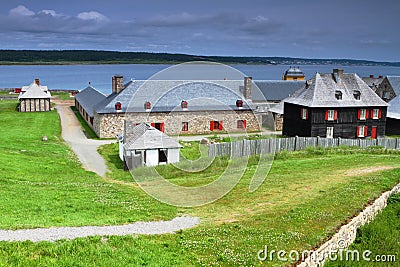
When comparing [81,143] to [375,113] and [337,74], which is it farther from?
[375,113]

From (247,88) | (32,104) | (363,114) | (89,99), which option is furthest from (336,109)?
(32,104)

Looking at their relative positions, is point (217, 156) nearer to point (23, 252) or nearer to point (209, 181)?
point (209, 181)

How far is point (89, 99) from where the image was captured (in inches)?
2000

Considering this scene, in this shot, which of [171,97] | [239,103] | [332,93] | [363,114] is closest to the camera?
[332,93]

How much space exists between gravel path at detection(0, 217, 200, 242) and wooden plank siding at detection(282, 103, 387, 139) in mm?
25088

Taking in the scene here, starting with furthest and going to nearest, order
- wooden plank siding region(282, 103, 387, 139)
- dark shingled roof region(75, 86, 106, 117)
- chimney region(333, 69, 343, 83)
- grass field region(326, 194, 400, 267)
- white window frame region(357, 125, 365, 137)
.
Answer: dark shingled roof region(75, 86, 106, 117), white window frame region(357, 125, 365, 137), chimney region(333, 69, 343, 83), wooden plank siding region(282, 103, 387, 139), grass field region(326, 194, 400, 267)

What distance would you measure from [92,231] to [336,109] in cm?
2890

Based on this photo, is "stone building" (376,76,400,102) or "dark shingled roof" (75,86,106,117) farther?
"stone building" (376,76,400,102)

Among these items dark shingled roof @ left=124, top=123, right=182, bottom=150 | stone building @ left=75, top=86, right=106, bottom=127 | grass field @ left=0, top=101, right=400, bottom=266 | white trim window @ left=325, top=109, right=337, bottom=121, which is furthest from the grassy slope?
white trim window @ left=325, top=109, right=337, bottom=121

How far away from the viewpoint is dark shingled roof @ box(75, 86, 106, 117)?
151 ft

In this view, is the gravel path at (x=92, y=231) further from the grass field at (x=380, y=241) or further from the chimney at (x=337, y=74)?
the chimney at (x=337, y=74)

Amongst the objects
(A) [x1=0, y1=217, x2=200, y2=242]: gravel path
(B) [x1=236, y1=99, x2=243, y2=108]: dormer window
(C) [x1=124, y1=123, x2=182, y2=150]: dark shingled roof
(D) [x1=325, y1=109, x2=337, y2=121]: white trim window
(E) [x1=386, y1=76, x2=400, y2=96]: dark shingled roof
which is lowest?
(A) [x1=0, y1=217, x2=200, y2=242]: gravel path

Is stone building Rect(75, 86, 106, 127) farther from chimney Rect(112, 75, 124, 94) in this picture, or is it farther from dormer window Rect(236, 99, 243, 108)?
dormer window Rect(236, 99, 243, 108)

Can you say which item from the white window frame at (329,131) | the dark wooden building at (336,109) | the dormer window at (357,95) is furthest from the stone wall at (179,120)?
the dormer window at (357,95)
